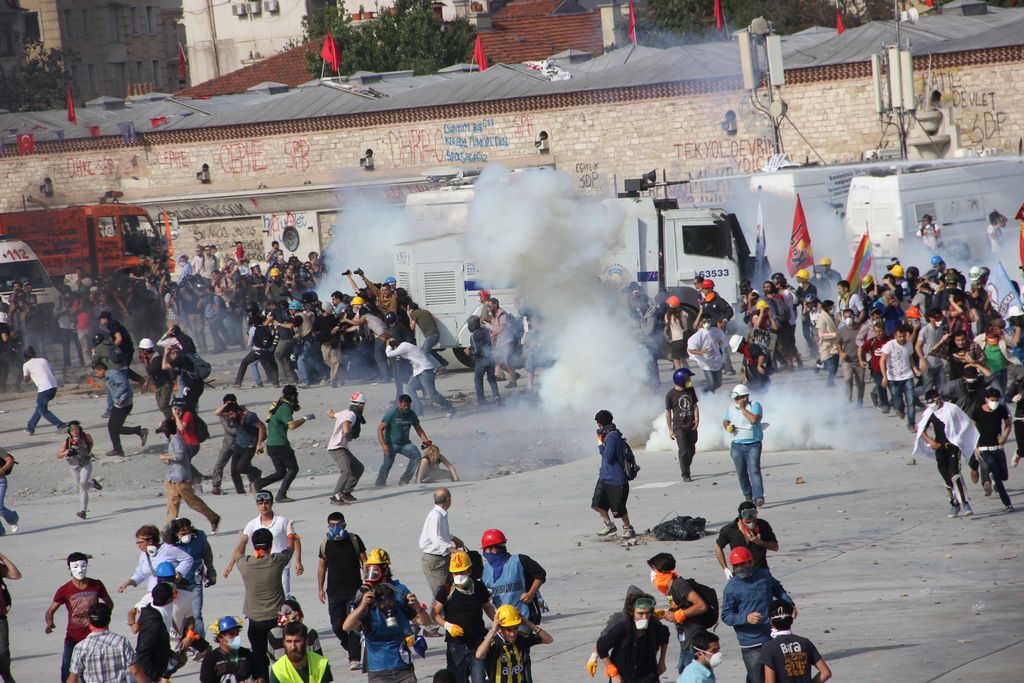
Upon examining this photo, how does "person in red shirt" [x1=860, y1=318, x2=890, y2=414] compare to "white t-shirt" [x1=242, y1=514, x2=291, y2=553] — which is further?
"person in red shirt" [x1=860, y1=318, x2=890, y2=414]

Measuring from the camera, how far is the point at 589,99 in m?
41.3

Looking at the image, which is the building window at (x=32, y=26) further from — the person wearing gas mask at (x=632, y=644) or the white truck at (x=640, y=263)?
the person wearing gas mask at (x=632, y=644)

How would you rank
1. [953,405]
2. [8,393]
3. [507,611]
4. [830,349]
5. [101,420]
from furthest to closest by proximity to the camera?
[8,393], [101,420], [830,349], [953,405], [507,611]

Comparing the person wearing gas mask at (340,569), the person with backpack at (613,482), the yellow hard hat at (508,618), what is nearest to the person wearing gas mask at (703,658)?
the yellow hard hat at (508,618)

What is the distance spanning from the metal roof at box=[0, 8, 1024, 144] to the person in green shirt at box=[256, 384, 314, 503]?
2569 centimetres

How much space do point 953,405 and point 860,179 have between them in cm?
1575

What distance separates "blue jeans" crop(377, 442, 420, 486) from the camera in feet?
55.8

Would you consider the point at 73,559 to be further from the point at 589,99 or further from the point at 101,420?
the point at 589,99

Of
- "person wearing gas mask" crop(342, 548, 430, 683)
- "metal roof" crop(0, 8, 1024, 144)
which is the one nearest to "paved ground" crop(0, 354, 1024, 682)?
"person wearing gas mask" crop(342, 548, 430, 683)

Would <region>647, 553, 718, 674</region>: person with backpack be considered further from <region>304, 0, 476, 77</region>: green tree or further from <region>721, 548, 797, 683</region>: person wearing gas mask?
<region>304, 0, 476, 77</region>: green tree

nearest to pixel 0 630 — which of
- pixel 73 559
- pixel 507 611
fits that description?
pixel 73 559

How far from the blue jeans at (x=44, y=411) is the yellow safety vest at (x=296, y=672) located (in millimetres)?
13269

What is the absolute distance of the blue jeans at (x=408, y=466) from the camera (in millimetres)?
17016

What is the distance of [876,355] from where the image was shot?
18.2 meters
